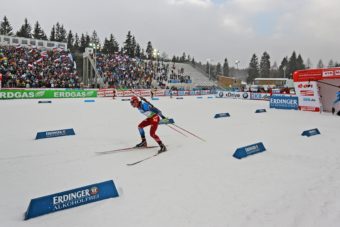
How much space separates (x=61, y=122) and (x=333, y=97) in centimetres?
1907

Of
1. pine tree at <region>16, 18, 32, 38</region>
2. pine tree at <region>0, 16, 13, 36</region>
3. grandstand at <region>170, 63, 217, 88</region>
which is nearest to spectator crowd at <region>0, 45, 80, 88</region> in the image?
grandstand at <region>170, 63, 217, 88</region>

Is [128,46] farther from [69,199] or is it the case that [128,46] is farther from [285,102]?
[69,199]

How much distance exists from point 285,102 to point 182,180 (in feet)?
65.6

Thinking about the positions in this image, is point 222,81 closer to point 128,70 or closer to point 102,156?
point 128,70

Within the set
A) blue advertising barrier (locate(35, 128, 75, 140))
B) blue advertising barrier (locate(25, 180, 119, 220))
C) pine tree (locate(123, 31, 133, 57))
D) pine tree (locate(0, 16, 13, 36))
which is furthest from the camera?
pine tree (locate(0, 16, 13, 36))

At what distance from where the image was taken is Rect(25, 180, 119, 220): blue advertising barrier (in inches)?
156

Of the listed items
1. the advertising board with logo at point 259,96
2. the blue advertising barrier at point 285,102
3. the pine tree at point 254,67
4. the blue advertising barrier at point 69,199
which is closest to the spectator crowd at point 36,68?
the advertising board with logo at point 259,96

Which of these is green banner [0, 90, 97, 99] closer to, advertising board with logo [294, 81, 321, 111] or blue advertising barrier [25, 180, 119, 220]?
advertising board with logo [294, 81, 321, 111]

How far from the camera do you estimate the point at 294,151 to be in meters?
8.12

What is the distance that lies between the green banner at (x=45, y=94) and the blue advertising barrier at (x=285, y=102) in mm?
22371

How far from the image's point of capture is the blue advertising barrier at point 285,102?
21.8 m

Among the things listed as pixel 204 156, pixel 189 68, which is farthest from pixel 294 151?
pixel 189 68

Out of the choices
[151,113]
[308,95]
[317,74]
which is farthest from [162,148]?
[308,95]

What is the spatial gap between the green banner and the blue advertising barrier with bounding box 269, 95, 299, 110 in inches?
881
